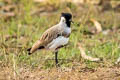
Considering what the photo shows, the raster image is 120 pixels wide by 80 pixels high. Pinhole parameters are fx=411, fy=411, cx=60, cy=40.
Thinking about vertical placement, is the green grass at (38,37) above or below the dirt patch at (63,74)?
above

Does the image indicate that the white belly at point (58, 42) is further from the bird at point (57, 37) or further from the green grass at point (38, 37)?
the green grass at point (38, 37)

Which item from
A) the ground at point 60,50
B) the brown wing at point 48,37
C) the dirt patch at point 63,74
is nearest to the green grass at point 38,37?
the ground at point 60,50

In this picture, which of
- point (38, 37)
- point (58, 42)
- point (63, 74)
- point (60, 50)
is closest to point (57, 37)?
point (58, 42)

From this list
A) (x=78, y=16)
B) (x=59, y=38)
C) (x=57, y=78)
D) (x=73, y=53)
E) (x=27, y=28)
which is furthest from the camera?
(x=78, y=16)

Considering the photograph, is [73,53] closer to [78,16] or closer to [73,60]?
[73,60]

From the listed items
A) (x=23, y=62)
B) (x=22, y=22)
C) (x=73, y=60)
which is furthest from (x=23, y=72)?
(x=22, y=22)

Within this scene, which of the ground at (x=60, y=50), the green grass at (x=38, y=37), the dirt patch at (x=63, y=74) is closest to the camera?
the dirt patch at (x=63, y=74)

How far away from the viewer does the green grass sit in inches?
226

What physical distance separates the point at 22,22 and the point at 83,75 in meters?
3.90

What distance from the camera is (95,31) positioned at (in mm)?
8453

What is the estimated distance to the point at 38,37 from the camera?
7453mm

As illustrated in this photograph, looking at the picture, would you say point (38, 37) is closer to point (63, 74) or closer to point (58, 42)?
point (58, 42)

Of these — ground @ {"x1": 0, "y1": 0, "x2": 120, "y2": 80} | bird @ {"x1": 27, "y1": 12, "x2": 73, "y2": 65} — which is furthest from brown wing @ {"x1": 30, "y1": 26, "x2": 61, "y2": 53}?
ground @ {"x1": 0, "y1": 0, "x2": 120, "y2": 80}

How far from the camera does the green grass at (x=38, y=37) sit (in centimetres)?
574
